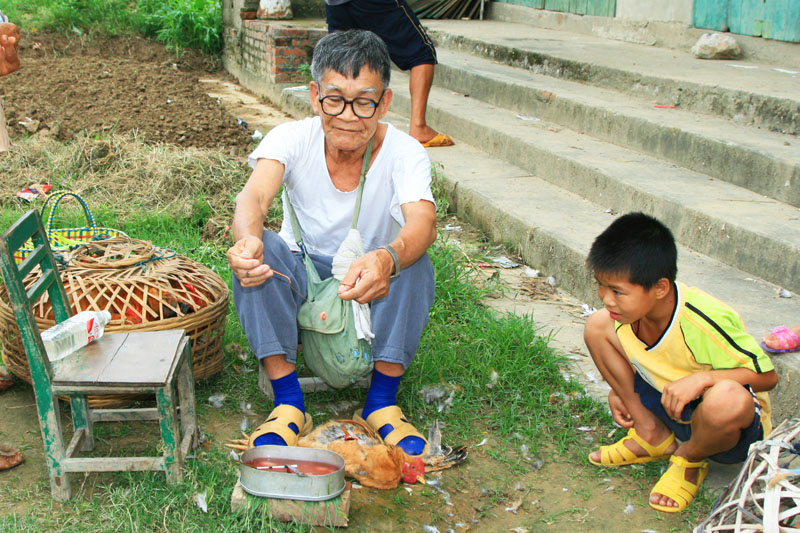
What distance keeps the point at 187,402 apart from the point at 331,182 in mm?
953

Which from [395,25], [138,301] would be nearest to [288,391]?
[138,301]

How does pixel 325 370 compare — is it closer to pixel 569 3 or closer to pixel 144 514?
pixel 144 514

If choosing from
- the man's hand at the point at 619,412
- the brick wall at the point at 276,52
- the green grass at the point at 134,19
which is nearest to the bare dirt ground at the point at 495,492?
the man's hand at the point at 619,412

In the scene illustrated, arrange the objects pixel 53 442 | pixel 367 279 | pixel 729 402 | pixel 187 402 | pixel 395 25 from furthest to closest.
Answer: pixel 395 25
pixel 187 402
pixel 367 279
pixel 53 442
pixel 729 402

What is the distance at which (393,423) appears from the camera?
9.11 ft

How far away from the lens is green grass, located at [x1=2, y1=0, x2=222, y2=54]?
1055 centimetres

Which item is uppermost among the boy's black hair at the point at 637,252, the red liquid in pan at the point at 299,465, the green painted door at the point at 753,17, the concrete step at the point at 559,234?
the green painted door at the point at 753,17

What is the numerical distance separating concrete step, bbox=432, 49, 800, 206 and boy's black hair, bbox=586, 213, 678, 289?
1.76 m

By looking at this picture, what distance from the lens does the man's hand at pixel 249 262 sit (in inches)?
98.2

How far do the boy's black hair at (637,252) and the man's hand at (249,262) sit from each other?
1.05 m

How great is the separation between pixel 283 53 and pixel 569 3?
315 centimetres

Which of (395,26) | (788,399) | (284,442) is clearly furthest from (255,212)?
(395,26)

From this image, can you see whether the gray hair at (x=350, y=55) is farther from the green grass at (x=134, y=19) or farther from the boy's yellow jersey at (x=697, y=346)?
the green grass at (x=134, y=19)

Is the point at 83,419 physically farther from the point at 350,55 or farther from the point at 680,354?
the point at 680,354
